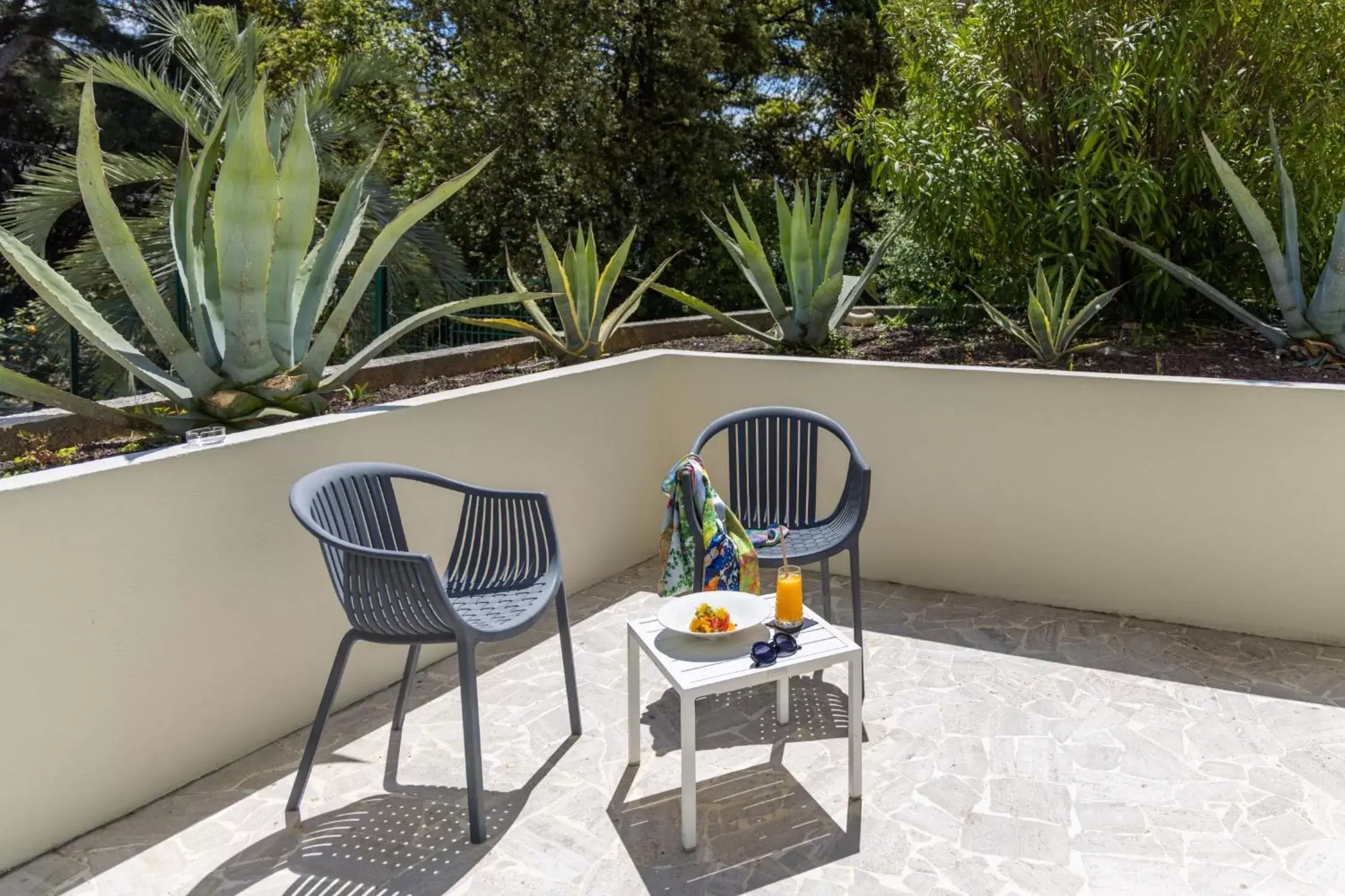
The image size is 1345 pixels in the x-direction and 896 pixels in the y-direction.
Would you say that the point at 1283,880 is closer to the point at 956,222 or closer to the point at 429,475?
the point at 429,475

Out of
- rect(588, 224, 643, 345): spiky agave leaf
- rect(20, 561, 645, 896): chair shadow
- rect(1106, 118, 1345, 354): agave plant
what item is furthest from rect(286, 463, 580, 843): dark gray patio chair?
rect(1106, 118, 1345, 354): agave plant

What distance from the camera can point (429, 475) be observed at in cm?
303

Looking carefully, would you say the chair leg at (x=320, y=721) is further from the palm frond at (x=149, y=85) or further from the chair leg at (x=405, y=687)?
the palm frond at (x=149, y=85)

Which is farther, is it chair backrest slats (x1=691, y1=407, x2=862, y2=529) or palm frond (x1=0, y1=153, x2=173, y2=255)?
palm frond (x1=0, y1=153, x2=173, y2=255)

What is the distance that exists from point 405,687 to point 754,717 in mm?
1144

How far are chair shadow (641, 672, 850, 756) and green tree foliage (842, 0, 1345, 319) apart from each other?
290cm

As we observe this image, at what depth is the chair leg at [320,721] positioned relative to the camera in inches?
105

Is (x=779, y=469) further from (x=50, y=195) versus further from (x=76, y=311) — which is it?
(x=50, y=195)

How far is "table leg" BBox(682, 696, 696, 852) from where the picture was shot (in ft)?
8.09

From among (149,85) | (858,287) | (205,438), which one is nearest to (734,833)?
(205,438)

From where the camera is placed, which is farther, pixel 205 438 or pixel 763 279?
pixel 763 279

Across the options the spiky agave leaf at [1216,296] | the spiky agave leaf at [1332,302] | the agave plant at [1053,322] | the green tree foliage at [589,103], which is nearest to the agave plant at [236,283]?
the agave plant at [1053,322]

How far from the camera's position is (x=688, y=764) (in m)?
2.47

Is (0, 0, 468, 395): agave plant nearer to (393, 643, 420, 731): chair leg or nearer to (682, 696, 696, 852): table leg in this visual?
(393, 643, 420, 731): chair leg
